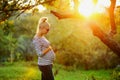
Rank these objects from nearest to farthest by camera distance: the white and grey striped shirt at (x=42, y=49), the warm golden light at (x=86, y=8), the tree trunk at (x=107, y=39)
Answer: the white and grey striped shirt at (x=42, y=49) < the tree trunk at (x=107, y=39) < the warm golden light at (x=86, y=8)

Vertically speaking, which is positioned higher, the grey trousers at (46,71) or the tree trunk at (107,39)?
the tree trunk at (107,39)

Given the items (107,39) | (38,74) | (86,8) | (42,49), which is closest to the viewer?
(42,49)

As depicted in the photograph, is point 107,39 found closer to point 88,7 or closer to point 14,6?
point 88,7

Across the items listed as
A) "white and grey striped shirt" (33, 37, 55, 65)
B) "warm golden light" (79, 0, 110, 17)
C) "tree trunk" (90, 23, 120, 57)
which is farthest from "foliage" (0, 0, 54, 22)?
"white and grey striped shirt" (33, 37, 55, 65)

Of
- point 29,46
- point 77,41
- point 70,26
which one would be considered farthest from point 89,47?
point 29,46

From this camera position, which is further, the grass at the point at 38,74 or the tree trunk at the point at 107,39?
the grass at the point at 38,74

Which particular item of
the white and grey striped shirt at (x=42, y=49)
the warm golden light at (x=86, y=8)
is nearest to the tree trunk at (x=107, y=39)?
the warm golden light at (x=86, y=8)

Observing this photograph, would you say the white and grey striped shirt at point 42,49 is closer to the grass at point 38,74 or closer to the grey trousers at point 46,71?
the grey trousers at point 46,71

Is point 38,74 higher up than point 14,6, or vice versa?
point 14,6

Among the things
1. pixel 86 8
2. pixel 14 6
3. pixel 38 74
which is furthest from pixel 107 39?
pixel 38 74

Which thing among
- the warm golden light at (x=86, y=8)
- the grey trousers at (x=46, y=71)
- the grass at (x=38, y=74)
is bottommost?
the grass at (x=38, y=74)

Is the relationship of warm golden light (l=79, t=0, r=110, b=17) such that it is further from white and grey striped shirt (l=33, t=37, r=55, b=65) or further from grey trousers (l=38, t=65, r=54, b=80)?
grey trousers (l=38, t=65, r=54, b=80)

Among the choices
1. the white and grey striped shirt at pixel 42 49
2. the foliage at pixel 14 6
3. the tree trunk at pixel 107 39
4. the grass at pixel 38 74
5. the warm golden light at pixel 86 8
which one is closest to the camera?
the white and grey striped shirt at pixel 42 49

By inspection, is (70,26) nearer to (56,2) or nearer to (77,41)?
(77,41)
